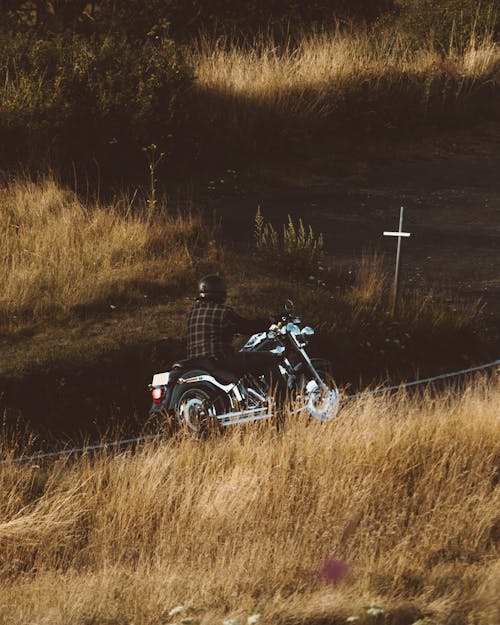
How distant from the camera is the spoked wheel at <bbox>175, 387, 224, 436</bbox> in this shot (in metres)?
9.46

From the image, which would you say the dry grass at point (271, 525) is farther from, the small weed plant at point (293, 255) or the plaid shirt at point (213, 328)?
the small weed plant at point (293, 255)

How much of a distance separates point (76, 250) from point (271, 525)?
662 cm

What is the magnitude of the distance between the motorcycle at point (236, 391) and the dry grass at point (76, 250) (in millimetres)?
3213

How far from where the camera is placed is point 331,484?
8.50 metres

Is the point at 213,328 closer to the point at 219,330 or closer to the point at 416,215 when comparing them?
the point at 219,330

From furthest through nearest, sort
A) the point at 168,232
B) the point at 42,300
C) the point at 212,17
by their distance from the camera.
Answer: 1. the point at 212,17
2. the point at 168,232
3. the point at 42,300

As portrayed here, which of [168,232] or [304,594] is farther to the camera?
[168,232]

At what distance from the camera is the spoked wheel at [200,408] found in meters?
9.46

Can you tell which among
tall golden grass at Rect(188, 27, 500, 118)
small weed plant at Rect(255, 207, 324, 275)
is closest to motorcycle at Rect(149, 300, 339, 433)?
small weed plant at Rect(255, 207, 324, 275)

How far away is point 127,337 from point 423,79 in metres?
13.0

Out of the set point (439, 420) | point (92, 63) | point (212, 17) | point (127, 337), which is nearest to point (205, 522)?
point (439, 420)

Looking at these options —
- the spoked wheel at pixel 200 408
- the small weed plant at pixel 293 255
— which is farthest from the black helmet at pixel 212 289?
the small weed plant at pixel 293 255

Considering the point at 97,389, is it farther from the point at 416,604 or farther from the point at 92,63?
the point at 92,63

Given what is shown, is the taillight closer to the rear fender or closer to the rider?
the rear fender
